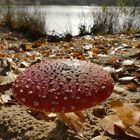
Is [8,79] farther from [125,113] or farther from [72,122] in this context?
[125,113]

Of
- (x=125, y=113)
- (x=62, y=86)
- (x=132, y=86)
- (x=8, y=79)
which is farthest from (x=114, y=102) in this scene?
(x=8, y=79)

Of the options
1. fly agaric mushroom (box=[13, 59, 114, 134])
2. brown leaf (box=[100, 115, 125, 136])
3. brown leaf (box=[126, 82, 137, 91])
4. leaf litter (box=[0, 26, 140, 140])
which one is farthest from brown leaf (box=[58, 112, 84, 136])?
brown leaf (box=[126, 82, 137, 91])

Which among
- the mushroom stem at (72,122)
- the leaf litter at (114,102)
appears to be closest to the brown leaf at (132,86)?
the leaf litter at (114,102)

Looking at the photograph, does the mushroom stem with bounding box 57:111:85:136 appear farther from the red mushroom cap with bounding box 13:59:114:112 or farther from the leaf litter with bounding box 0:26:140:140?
the red mushroom cap with bounding box 13:59:114:112

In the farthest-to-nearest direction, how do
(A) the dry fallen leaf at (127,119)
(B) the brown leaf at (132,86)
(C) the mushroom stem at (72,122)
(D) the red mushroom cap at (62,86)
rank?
(B) the brown leaf at (132,86) → (C) the mushroom stem at (72,122) → (A) the dry fallen leaf at (127,119) → (D) the red mushroom cap at (62,86)

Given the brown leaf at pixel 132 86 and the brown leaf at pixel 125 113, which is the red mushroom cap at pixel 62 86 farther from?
the brown leaf at pixel 132 86

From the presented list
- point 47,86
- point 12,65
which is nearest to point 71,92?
point 47,86

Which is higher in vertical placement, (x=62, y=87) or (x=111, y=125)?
(x=62, y=87)

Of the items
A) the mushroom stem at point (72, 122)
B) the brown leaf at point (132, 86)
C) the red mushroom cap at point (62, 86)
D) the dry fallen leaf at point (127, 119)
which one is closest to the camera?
the red mushroom cap at point (62, 86)

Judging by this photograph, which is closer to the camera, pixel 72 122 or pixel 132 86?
pixel 72 122
